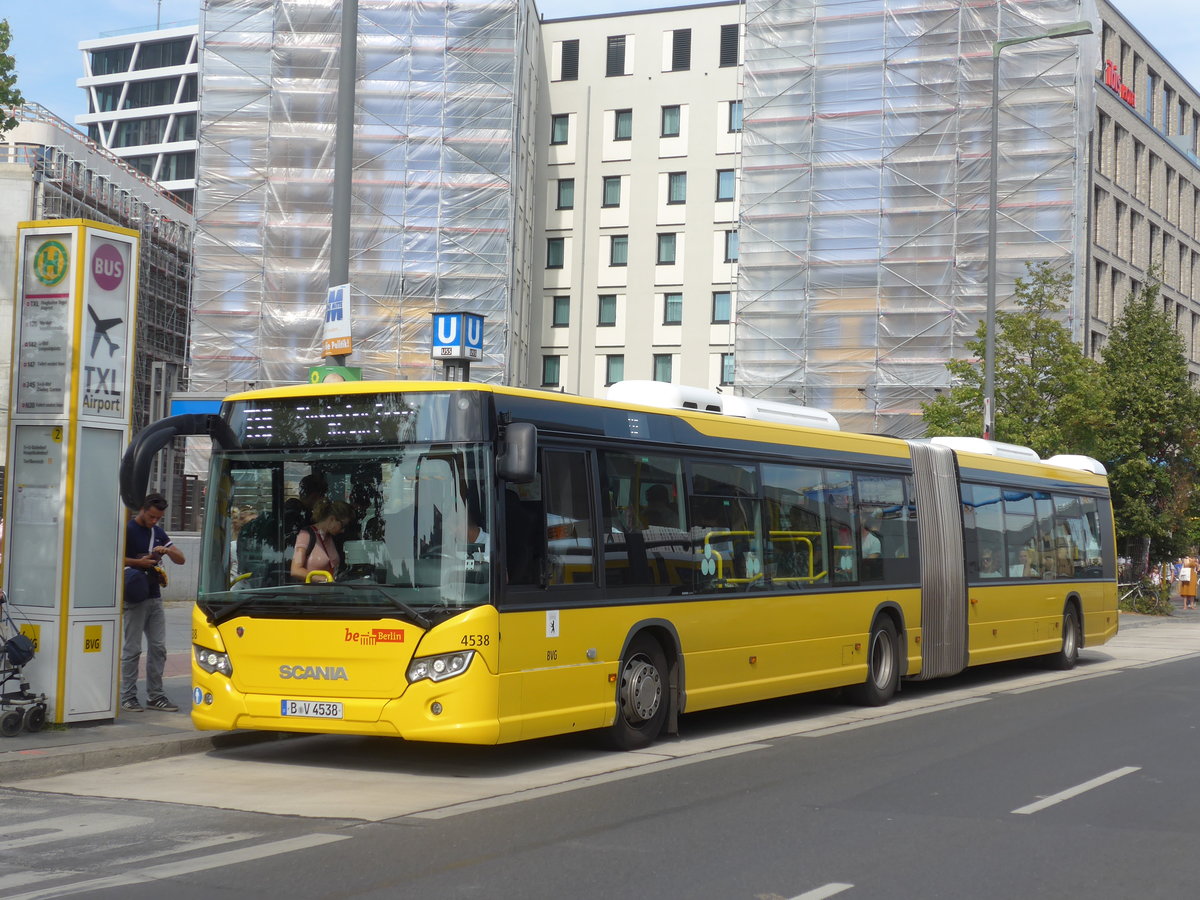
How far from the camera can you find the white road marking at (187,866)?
6.44m

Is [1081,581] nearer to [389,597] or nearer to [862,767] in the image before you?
[862,767]

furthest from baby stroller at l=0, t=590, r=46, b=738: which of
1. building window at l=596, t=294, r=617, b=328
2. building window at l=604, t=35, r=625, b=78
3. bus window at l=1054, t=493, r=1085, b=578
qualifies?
building window at l=604, t=35, r=625, b=78

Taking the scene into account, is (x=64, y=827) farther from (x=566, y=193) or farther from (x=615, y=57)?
(x=615, y=57)

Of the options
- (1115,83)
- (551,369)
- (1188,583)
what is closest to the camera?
(1188,583)

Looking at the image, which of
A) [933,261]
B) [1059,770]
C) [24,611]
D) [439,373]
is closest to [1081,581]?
[1059,770]

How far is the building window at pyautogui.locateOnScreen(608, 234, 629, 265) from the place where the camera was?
62.4 metres

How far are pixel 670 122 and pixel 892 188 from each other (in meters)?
19.5

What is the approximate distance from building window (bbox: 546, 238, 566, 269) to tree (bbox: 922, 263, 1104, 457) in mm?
31401

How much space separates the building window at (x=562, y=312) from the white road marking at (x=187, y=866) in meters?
55.8

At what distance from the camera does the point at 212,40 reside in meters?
44.1

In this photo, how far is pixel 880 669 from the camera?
1558 cm

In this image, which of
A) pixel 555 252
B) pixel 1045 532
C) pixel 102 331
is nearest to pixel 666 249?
pixel 555 252

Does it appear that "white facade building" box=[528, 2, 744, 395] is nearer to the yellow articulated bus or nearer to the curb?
the yellow articulated bus

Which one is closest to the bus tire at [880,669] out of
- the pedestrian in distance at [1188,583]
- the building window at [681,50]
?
the pedestrian in distance at [1188,583]
